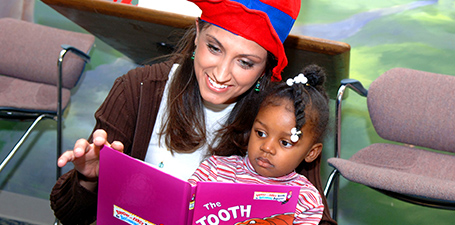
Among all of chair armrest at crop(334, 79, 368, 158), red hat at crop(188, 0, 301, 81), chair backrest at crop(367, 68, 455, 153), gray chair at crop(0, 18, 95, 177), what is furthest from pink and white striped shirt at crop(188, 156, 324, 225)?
gray chair at crop(0, 18, 95, 177)

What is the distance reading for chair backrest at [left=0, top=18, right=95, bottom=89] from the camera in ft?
8.68

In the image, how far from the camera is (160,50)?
7.63 feet

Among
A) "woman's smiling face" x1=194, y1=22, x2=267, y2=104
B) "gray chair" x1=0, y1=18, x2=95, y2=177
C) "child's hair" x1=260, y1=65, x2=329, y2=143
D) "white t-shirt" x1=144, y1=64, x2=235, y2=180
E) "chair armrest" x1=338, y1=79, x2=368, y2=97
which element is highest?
"woman's smiling face" x1=194, y1=22, x2=267, y2=104

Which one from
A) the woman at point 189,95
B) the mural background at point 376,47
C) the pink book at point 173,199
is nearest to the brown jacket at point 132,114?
the woman at point 189,95

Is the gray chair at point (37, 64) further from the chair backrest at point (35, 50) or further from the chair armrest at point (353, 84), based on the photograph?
the chair armrest at point (353, 84)

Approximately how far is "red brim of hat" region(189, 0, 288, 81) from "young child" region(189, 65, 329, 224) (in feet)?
0.65

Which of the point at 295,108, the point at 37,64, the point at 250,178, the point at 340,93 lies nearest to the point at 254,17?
the point at 295,108

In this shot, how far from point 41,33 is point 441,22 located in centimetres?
216

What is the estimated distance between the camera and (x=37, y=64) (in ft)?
8.68

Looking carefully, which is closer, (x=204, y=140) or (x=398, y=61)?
(x=204, y=140)

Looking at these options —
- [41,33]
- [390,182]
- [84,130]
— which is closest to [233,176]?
[390,182]

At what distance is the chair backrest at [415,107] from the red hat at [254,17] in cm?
100

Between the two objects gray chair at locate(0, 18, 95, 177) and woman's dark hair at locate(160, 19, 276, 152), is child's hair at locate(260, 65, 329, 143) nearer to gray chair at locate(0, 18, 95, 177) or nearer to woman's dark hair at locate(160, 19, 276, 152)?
woman's dark hair at locate(160, 19, 276, 152)

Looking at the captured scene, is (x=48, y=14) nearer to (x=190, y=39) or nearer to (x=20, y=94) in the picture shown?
(x=20, y=94)
